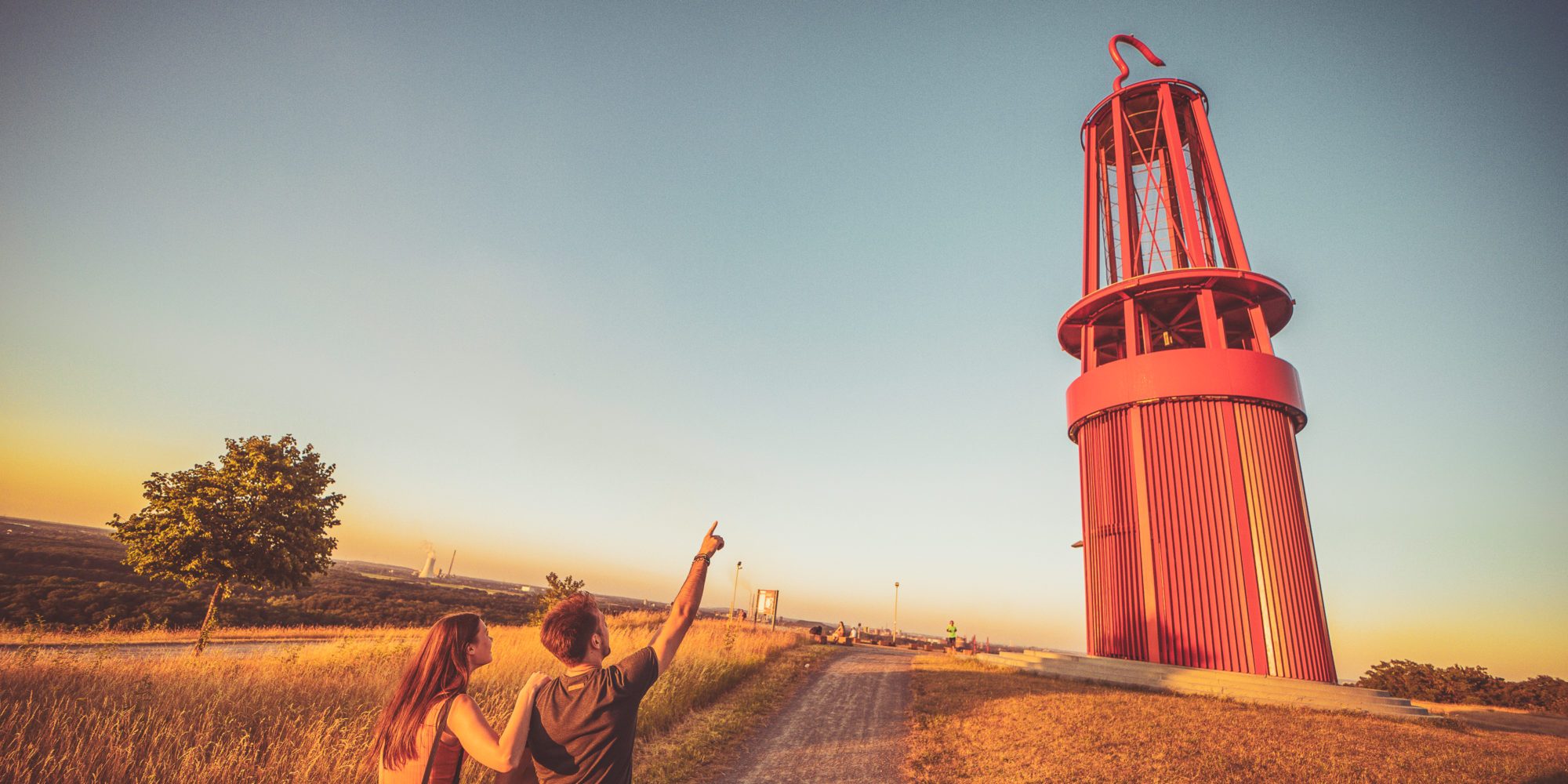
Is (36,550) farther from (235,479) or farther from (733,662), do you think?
(733,662)

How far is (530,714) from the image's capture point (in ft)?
8.70

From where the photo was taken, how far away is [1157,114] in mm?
23297

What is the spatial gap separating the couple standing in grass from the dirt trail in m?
5.32

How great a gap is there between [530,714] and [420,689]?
1.45ft

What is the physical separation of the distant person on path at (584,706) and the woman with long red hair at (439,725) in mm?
120

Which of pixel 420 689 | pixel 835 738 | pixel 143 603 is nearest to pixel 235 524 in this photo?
pixel 835 738

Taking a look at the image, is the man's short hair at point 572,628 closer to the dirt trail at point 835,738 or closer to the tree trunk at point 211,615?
the dirt trail at point 835,738

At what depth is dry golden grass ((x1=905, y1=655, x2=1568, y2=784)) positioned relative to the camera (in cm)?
755

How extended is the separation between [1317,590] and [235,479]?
83.5 feet

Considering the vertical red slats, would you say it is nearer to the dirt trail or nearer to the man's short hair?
the dirt trail

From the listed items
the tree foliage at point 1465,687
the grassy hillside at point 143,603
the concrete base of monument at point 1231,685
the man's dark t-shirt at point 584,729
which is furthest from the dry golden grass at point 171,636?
the tree foliage at point 1465,687

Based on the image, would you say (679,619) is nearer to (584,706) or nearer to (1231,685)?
(584,706)

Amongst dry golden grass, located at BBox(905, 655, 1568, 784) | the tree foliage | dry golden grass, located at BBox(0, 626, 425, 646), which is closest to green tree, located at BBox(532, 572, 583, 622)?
dry golden grass, located at BBox(0, 626, 425, 646)

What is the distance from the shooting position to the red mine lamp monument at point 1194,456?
600 inches
